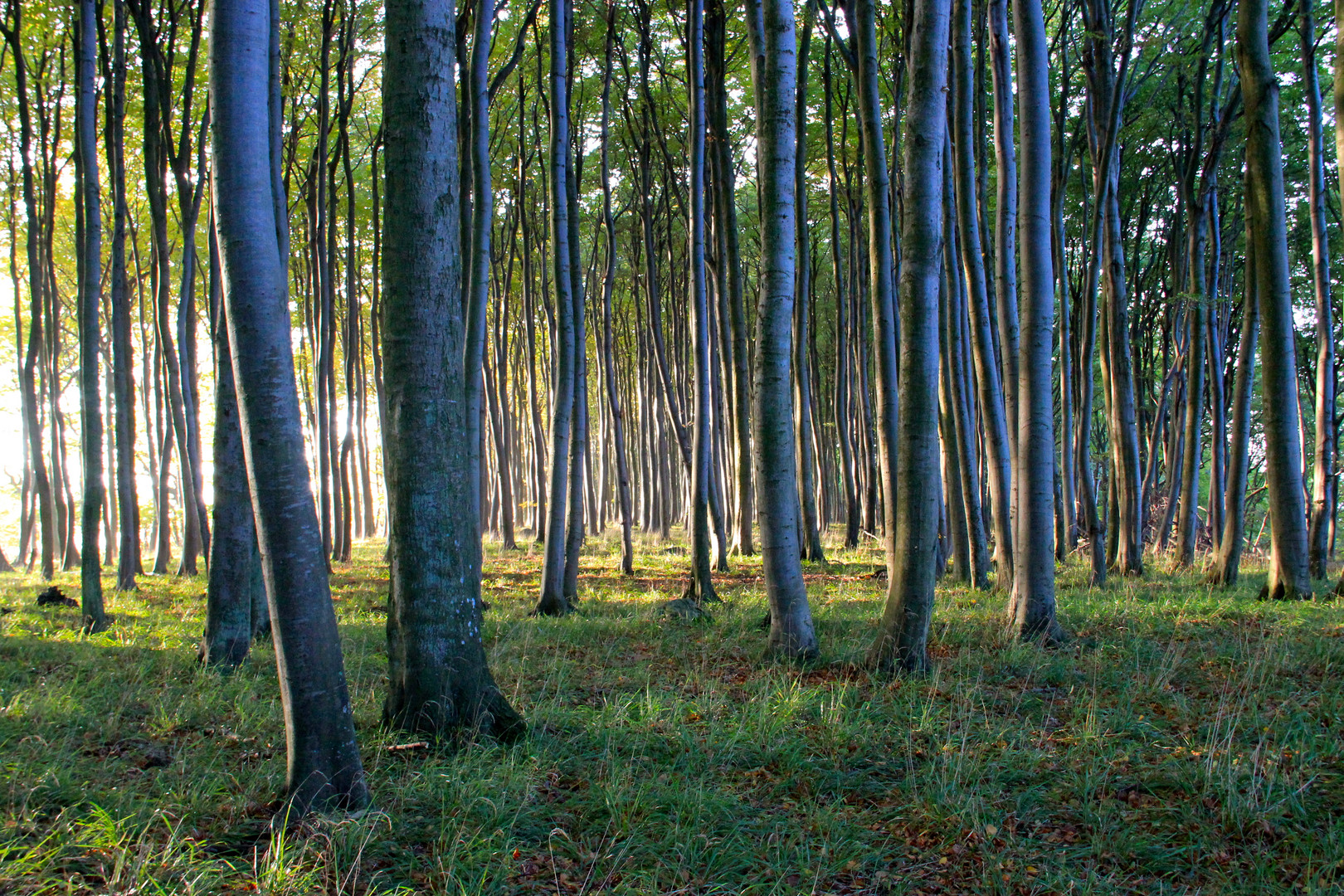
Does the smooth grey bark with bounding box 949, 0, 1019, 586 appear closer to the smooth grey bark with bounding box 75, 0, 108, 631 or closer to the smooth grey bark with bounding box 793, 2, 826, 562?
the smooth grey bark with bounding box 793, 2, 826, 562

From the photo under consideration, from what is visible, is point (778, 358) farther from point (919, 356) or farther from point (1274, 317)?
point (1274, 317)

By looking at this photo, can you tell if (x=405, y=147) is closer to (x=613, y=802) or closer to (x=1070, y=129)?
(x=613, y=802)

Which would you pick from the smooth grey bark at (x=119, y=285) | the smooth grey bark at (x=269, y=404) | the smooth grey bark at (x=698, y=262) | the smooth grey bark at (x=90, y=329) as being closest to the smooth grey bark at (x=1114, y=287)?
the smooth grey bark at (x=698, y=262)

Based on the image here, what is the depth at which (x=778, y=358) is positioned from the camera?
572 centimetres

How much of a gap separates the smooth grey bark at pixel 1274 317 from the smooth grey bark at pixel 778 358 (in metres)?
5.03

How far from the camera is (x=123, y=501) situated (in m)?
8.88

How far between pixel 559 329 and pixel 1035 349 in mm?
4776

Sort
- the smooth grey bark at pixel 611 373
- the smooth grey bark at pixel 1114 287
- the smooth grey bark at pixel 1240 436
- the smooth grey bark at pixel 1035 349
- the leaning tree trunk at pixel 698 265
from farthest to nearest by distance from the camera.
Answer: the smooth grey bark at pixel 611 373 < the smooth grey bark at pixel 1114 287 < the smooth grey bark at pixel 1240 436 < the leaning tree trunk at pixel 698 265 < the smooth grey bark at pixel 1035 349

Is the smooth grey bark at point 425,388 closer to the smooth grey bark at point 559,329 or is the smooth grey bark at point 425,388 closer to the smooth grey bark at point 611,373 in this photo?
the smooth grey bark at point 559,329

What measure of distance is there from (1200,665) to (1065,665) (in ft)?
3.00

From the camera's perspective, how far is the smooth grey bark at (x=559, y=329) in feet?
26.3

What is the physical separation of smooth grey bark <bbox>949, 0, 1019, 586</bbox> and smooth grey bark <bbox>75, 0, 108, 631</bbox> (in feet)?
25.9

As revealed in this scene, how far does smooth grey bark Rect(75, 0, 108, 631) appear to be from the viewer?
23.5ft

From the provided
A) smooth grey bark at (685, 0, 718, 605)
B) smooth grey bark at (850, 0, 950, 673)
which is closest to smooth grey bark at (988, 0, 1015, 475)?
smooth grey bark at (850, 0, 950, 673)
